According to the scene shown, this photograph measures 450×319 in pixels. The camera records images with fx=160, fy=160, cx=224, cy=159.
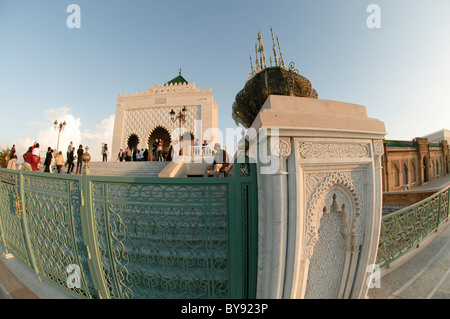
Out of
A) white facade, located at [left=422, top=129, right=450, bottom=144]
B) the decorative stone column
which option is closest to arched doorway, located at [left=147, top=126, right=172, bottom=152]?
the decorative stone column

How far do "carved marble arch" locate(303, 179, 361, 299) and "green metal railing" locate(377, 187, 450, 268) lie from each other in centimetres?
97

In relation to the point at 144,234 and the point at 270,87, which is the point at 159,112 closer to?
the point at 270,87

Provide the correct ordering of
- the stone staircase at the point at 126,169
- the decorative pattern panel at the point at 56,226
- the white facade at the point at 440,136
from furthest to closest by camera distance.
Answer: the white facade at the point at 440,136 < the stone staircase at the point at 126,169 < the decorative pattern panel at the point at 56,226

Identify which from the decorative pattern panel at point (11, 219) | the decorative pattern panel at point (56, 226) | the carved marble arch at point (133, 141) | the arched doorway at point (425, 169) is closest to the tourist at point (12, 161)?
the decorative pattern panel at point (11, 219)

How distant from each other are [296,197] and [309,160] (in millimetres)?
319

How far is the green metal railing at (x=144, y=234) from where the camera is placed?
1398mm

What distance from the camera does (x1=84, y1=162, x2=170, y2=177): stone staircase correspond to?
22.4 feet

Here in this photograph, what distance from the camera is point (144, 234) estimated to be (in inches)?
62.9

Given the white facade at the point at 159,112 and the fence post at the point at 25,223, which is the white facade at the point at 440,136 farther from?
the fence post at the point at 25,223

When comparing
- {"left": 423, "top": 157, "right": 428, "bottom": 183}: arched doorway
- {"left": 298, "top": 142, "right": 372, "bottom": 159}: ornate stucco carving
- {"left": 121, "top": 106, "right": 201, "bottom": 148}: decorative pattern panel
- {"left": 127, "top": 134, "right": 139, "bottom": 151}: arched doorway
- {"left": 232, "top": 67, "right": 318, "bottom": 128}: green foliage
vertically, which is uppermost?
{"left": 121, "top": 106, "right": 201, "bottom": 148}: decorative pattern panel

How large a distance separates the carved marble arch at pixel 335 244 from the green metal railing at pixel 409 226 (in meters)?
0.97

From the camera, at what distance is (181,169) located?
6.27 meters

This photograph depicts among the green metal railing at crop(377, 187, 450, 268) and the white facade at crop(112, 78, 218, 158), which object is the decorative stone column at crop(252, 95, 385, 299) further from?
the white facade at crop(112, 78, 218, 158)

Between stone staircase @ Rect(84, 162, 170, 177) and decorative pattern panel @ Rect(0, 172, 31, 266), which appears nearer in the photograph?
decorative pattern panel @ Rect(0, 172, 31, 266)
